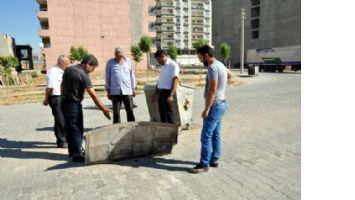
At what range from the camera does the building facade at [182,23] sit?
3194 inches

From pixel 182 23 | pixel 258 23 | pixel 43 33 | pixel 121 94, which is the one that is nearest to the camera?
pixel 121 94

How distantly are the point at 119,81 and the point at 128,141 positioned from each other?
145 cm

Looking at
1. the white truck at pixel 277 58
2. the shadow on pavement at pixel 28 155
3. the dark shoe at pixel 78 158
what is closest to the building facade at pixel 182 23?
the white truck at pixel 277 58

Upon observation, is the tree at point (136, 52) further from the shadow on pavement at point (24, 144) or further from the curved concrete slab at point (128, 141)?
the curved concrete slab at point (128, 141)

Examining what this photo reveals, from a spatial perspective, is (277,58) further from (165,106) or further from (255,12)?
(165,106)

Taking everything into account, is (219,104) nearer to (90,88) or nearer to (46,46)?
(90,88)

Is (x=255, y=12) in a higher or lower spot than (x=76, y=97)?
higher

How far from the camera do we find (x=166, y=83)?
5180 mm

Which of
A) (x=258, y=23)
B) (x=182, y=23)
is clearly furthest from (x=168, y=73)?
(x=182, y=23)

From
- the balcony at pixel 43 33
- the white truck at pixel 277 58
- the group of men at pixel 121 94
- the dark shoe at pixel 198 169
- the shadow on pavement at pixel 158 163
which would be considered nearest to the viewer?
the group of men at pixel 121 94

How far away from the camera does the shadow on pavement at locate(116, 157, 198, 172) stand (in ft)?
13.0

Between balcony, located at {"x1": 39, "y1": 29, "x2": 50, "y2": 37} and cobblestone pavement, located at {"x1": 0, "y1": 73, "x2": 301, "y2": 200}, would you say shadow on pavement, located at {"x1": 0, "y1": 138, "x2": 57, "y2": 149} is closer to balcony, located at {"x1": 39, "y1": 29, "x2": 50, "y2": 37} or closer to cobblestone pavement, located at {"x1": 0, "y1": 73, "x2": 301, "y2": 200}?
cobblestone pavement, located at {"x1": 0, "y1": 73, "x2": 301, "y2": 200}

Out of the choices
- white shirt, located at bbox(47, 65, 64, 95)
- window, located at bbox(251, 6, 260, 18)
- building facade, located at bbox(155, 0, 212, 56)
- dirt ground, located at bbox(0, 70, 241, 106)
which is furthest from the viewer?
building facade, located at bbox(155, 0, 212, 56)

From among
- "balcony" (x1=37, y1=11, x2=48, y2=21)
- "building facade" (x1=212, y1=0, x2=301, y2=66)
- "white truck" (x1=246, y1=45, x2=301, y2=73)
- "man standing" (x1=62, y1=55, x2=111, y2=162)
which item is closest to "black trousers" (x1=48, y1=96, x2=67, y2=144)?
"man standing" (x1=62, y1=55, x2=111, y2=162)
